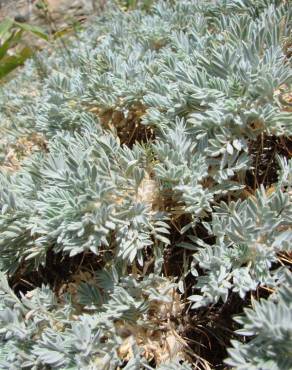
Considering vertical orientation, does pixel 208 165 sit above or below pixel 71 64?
below

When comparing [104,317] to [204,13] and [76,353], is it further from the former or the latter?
[204,13]

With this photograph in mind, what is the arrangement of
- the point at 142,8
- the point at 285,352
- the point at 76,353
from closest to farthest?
the point at 285,352, the point at 76,353, the point at 142,8

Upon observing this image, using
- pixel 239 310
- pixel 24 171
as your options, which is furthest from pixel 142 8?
pixel 239 310

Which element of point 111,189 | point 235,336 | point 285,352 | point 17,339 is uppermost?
point 111,189

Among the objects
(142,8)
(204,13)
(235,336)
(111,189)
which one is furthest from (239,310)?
(142,8)

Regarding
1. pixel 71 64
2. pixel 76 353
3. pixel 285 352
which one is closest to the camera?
pixel 285 352

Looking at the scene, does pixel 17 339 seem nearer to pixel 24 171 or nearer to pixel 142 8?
pixel 24 171

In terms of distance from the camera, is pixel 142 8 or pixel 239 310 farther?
pixel 142 8
